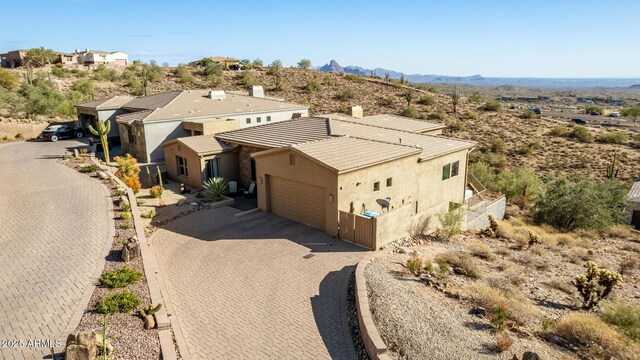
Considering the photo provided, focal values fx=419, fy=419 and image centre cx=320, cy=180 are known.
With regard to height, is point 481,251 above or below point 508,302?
below

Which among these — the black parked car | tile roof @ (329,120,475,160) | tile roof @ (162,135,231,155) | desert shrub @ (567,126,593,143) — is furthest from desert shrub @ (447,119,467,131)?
the black parked car

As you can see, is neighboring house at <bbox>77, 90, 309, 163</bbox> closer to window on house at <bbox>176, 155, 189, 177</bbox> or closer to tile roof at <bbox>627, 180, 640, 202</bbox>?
window on house at <bbox>176, 155, 189, 177</bbox>

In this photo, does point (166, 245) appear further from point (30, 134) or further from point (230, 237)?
point (30, 134)

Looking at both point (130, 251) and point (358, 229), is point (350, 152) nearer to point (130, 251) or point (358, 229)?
point (358, 229)

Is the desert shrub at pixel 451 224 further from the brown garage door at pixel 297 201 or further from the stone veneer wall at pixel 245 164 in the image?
the stone veneer wall at pixel 245 164

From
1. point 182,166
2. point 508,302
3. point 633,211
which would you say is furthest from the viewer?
point 633,211

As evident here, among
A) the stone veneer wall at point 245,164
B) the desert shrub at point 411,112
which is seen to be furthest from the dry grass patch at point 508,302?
the desert shrub at point 411,112

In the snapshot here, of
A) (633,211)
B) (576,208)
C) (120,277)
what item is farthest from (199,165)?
(633,211)

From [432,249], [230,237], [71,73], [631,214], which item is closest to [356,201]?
[432,249]
